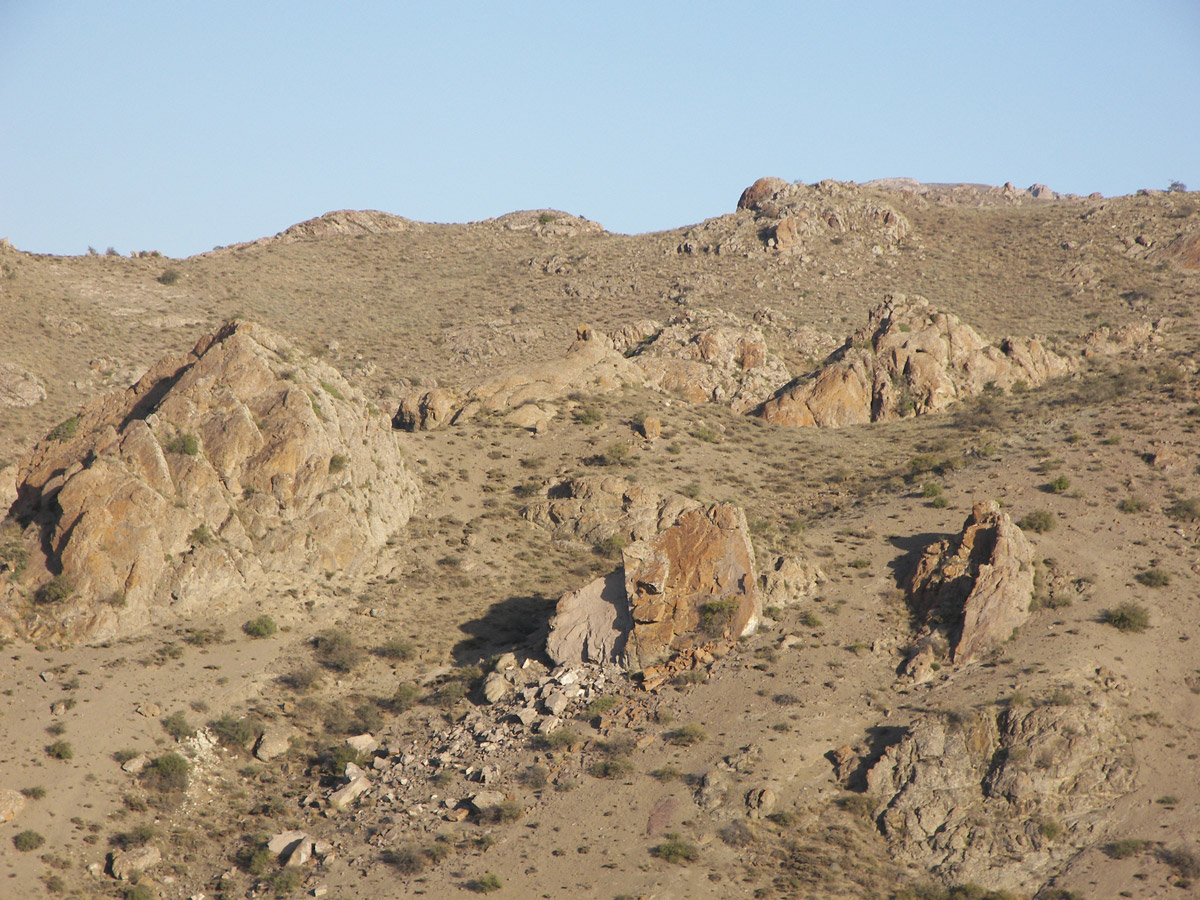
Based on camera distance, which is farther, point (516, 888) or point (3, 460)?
point (3, 460)

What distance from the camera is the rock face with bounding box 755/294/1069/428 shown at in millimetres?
70812

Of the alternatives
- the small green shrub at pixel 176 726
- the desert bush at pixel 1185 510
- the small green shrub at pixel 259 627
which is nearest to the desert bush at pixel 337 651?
the small green shrub at pixel 259 627

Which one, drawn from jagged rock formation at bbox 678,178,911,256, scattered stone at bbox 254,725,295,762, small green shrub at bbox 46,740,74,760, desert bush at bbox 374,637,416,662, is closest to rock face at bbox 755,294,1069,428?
jagged rock formation at bbox 678,178,911,256

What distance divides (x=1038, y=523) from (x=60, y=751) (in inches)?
1635

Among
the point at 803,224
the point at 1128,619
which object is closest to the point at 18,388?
the point at 1128,619

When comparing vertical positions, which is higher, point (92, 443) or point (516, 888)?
point (92, 443)

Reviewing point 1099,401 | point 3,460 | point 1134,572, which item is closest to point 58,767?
point 3,460

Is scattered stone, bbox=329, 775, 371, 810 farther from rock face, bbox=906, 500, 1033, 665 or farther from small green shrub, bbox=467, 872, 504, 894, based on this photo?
rock face, bbox=906, 500, 1033, 665

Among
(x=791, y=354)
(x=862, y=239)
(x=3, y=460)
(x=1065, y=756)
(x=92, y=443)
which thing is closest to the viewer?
(x=1065, y=756)

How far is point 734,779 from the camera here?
1364 inches

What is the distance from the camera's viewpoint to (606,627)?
4228 centimetres

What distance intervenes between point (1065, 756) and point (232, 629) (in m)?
33.1

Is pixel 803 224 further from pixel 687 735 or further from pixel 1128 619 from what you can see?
pixel 687 735

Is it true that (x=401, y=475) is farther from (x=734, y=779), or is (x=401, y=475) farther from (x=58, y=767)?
(x=734, y=779)
